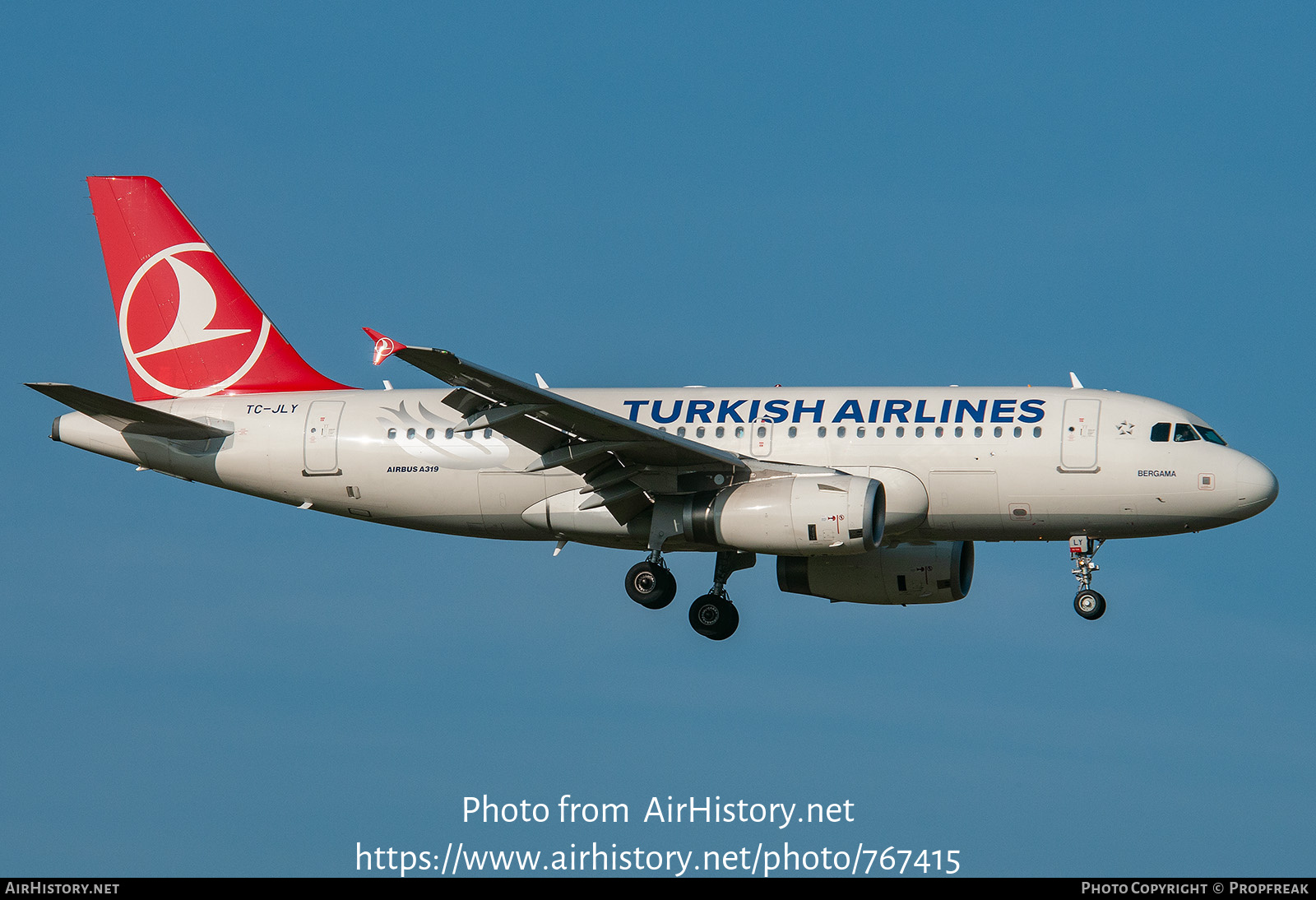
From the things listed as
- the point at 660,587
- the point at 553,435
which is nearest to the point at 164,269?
the point at 553,435

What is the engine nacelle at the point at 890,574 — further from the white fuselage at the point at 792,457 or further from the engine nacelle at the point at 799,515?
the engine nacelle at the point at 799,515

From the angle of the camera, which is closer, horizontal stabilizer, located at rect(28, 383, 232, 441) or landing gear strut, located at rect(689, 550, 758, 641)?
horizontal stabilizer, located at rect(28, 383, 232, 441)

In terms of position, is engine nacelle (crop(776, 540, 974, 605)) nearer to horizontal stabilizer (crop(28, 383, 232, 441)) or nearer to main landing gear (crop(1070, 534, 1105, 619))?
main landing gear (crop(1070, 534, 1105, 619))

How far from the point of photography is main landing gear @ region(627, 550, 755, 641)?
119ft

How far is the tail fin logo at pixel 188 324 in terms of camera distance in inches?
1571

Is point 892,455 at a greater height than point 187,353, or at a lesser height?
lesser

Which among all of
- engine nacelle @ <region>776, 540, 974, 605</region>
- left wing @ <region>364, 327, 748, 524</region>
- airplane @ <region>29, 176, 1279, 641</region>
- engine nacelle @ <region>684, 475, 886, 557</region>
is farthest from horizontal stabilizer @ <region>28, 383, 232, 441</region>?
engine nacelle @ <region>776, 540, 974, 605</region>

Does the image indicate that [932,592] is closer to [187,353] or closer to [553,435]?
[553,435]

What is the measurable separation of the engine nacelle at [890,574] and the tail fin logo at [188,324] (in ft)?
43.0

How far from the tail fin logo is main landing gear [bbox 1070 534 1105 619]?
716 inches

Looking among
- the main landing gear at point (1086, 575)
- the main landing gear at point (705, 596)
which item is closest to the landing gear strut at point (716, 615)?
the main landing gear at point (705, 596)

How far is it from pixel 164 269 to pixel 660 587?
45.1ft

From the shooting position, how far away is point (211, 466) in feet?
126

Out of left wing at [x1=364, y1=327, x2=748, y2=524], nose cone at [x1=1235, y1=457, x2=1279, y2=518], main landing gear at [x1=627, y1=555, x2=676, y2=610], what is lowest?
main landing gear at [x1=627, y1=555, x2=676, y2=610]
